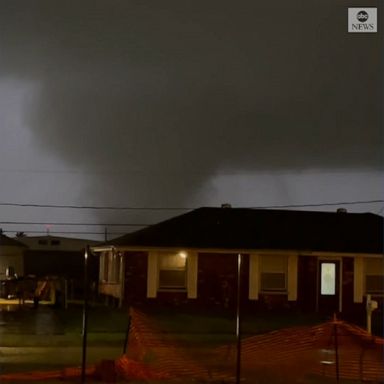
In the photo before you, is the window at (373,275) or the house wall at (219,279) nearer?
the house wall at (219,279)

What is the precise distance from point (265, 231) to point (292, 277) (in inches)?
105

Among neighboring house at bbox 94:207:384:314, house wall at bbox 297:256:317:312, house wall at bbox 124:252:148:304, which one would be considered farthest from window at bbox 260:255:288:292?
house wall at bbox 124:252:148:304

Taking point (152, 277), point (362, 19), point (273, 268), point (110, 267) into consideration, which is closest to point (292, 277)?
point (273, 268)

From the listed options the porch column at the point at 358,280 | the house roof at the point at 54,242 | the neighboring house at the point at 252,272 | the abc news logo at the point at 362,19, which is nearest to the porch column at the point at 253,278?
the neighboring house at the point at 252,272

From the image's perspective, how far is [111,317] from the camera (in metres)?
23.2

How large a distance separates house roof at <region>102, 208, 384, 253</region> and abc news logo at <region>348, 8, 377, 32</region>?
18169 mm

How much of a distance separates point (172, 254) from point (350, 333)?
1496 cm

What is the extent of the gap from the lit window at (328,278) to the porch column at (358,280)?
0.71 m

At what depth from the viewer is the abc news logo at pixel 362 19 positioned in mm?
9344

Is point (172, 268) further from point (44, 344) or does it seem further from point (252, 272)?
point (44, 344)

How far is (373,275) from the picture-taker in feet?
91.9

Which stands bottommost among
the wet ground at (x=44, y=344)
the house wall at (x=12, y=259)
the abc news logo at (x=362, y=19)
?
the wet ground at (x=44, y=344)

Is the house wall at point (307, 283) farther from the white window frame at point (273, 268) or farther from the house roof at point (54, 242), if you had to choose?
the house roof at point (54, 242)

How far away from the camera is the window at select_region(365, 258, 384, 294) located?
27.9 m
